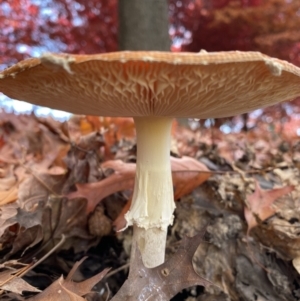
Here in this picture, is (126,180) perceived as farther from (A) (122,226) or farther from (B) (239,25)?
(B) (239,25)

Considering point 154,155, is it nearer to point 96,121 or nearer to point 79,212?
point 79,212

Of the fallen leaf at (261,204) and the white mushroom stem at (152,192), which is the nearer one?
the white mushroom stem at (152,192)

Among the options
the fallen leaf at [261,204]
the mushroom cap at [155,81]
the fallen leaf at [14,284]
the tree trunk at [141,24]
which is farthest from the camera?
the tree trunk at [141,24]

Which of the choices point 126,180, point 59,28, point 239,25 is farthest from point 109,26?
point 126,180

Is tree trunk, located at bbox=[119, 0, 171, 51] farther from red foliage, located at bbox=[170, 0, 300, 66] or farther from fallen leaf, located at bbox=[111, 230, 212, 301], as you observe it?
fallen leaf, located at bbox=[111, 230, 212, 301]

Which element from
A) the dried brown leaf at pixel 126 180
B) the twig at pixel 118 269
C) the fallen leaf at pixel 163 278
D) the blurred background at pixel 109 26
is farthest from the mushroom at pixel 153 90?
the blurred background at pixel 109 26

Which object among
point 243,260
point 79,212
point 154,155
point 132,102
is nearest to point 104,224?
point 79,212

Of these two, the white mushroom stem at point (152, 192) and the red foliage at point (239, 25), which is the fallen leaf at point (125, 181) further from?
the red foliage at point (239, 25)
